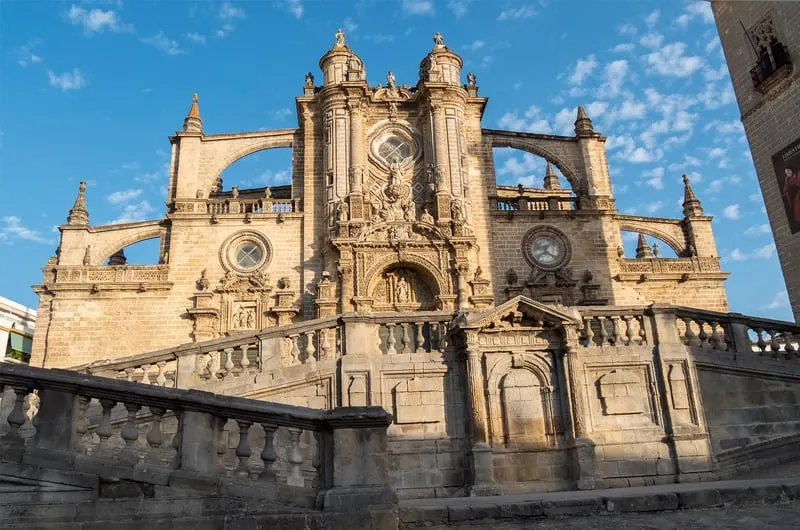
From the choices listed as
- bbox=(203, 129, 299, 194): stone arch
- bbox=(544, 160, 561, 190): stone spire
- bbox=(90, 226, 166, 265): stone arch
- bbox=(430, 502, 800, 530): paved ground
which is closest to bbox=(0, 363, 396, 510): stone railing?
bbox=(430, 502, 800, 530): paved ground

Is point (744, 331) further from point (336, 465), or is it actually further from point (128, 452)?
point (128, 452)

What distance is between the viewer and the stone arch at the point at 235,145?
84.1 feet

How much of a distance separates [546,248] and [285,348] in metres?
16.5

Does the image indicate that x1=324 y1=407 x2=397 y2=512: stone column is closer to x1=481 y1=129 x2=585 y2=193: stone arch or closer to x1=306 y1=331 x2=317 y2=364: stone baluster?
x1=306 y1=331 x2=317 y2=364: stone baluster

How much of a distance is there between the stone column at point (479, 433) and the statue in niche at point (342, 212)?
45.9 ft

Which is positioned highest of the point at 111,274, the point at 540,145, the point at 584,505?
the point at 540,145

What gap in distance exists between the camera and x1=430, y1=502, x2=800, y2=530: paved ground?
6.02 m

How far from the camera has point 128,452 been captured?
5.81 metres

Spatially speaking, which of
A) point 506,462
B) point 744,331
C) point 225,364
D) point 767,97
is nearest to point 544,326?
point 506,462

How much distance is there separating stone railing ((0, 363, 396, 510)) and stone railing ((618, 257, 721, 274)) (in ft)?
67.8

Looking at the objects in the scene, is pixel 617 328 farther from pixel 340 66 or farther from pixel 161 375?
pixel 340 66

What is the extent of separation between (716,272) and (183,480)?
23.8 meters

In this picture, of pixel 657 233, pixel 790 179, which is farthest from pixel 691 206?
pixel 790 179

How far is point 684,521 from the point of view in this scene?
20.6ft
